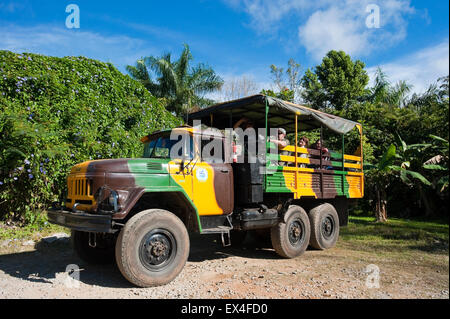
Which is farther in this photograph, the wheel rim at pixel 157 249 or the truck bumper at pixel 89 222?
the wheel rim at pixel 157 249

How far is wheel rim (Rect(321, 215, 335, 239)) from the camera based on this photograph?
745 cm

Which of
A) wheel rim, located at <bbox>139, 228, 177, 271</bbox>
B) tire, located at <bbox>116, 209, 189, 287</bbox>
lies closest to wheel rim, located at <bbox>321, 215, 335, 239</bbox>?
tire, located at <bbox>116, 209, 189, 287</bbox>

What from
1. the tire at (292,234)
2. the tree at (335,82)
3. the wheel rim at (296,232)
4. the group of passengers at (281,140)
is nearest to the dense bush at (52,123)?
the group of passengers at (281,140)

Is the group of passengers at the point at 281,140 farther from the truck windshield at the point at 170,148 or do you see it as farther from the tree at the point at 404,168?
the tree at the point at 404,168

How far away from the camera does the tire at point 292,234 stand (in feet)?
20.7

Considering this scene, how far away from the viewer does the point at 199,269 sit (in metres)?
5.50

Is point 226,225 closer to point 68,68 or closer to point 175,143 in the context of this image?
point 175,143

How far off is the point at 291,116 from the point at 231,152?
2.39 meters

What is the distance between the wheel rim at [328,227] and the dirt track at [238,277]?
776 millimetres

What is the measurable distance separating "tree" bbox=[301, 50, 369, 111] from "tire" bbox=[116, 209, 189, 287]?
17.2 m

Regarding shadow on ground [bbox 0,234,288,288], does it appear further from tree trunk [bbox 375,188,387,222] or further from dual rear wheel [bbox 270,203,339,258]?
tree trunk [bbox 375,188,387,222]

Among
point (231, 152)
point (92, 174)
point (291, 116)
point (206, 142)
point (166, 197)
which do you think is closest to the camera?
point (92, 174)
